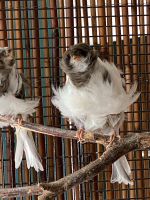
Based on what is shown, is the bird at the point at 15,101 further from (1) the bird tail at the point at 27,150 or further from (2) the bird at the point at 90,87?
(2) the bird at the point at 90,87

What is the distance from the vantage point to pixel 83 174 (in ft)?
2.74

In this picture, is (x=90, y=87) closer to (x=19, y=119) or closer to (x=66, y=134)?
(x=66, y=134)

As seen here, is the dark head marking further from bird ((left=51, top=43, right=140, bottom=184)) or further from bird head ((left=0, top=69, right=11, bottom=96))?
bird head ((left=0, top=69, right=11, bottom=96))

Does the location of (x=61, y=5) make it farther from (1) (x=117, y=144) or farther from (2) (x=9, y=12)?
(1) (x=117, y=144)

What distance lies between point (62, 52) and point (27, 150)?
36 cm

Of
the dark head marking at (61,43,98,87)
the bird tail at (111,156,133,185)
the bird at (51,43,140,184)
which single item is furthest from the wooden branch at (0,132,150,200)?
the bird tail at (111,156,133,185)

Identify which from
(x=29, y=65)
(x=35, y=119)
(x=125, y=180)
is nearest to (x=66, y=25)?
(x=29, y=65)

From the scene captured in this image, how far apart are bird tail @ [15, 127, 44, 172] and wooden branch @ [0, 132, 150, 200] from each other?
369 millimetres

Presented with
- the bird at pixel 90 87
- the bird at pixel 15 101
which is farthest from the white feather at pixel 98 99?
the bird at pixel 15 101

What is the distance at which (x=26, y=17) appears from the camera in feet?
4.57

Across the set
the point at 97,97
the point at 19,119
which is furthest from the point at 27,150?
the point at 97,97

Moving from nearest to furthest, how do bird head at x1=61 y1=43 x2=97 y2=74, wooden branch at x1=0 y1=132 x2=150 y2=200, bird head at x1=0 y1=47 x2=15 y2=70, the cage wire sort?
wooden branch at x1=0 y1=132 x2=150 y2=200 < bird head at x1=61 y1=43 x2=97 y2=74 < bird head at x1=0 y1=47 x2=15 y2=70 < the cage wire

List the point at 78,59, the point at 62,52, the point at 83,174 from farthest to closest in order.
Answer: the point at 62,52
the point at 78,59
the point at 83,174

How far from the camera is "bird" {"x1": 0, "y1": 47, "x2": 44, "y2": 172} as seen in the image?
1.10 metres
